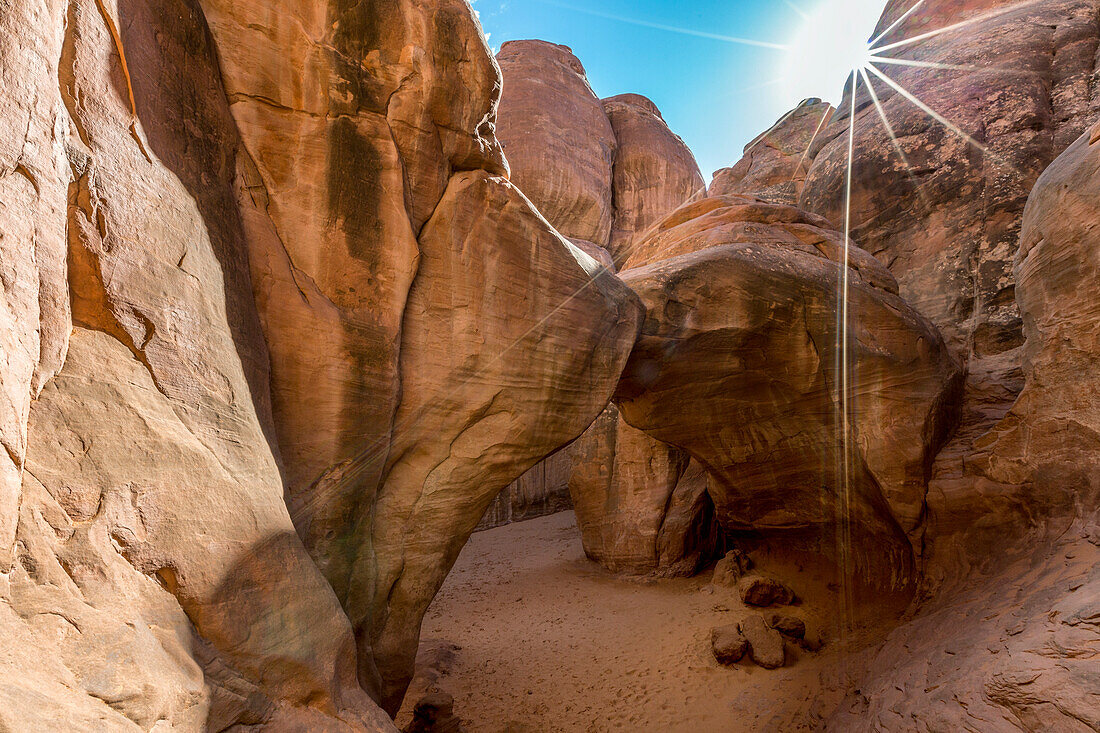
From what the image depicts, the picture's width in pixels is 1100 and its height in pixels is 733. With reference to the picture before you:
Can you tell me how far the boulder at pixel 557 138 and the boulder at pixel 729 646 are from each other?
50.1 ft

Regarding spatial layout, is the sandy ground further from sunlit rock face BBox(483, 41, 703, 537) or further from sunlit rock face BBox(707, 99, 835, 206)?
sunlit rock face BBox(707, 99, 835, 206)

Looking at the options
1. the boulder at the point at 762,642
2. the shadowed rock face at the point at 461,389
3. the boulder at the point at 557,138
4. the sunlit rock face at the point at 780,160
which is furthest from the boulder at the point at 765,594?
the boulder at the point at 557,138

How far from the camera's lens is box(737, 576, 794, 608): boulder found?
27.8ft

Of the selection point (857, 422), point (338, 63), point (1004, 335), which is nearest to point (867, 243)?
point (1004, 335)

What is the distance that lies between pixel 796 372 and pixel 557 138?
1524 centimetres

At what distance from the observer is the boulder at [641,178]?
73.4 ft

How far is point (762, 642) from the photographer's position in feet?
23.4

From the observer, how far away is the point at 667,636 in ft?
26.3

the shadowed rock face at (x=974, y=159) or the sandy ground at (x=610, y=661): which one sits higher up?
the shadowed rock face at (x=974, y=159)

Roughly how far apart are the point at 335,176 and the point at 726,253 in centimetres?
466

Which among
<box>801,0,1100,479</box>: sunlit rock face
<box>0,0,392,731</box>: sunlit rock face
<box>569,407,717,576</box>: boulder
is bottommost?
<box>569,407,717,576</box>: boulder

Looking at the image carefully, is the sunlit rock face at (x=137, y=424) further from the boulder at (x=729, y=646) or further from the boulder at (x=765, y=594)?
the boulder at (x=765, y=594)

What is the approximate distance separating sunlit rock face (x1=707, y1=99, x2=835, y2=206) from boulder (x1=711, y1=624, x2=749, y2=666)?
463 inches

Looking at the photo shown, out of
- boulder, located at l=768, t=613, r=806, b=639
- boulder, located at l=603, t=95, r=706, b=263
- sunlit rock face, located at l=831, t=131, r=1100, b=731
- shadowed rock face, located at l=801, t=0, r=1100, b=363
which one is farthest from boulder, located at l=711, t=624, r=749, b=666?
boulder, located at l=603, t=95, r=706, b=263
